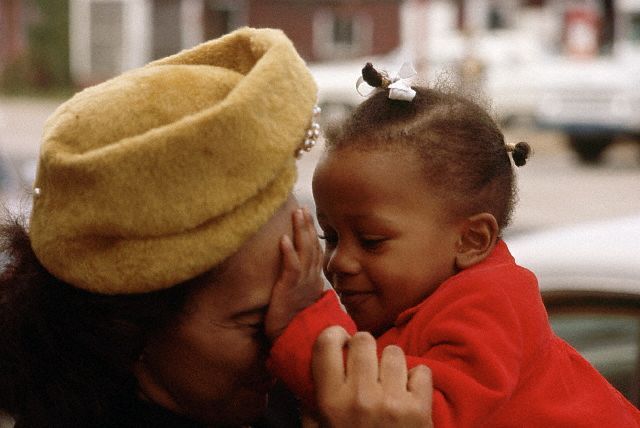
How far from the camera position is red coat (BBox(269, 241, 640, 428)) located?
5.35 ft

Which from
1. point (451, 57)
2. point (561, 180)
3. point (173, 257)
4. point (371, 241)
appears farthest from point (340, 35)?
point (173, 257)

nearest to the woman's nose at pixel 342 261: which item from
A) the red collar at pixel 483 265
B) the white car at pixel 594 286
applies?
the red collar at pixel 483 265

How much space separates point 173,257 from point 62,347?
281mm

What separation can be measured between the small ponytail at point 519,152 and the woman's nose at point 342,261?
396 millimetres

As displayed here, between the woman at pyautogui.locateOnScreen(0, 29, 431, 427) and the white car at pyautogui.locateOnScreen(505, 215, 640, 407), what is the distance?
1.35 m

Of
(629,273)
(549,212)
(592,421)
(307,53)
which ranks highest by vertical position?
(592,421)

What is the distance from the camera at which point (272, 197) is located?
1.66 metres

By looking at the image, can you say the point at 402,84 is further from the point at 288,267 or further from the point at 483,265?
the point at 288,267

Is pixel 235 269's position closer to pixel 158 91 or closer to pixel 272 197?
pixel 272 197

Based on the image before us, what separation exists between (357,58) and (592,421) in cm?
2974

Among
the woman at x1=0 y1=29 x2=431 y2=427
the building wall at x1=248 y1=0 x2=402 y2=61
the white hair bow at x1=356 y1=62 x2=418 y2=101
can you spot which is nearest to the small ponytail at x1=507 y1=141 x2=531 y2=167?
the white hair bow at x1=356 y1=62 x2=418 y2=101

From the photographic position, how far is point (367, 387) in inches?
61.3

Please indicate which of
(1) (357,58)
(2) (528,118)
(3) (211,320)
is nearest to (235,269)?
(3) (211,320)

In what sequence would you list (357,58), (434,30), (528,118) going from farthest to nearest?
(357,58), (434,30), (528,118)
